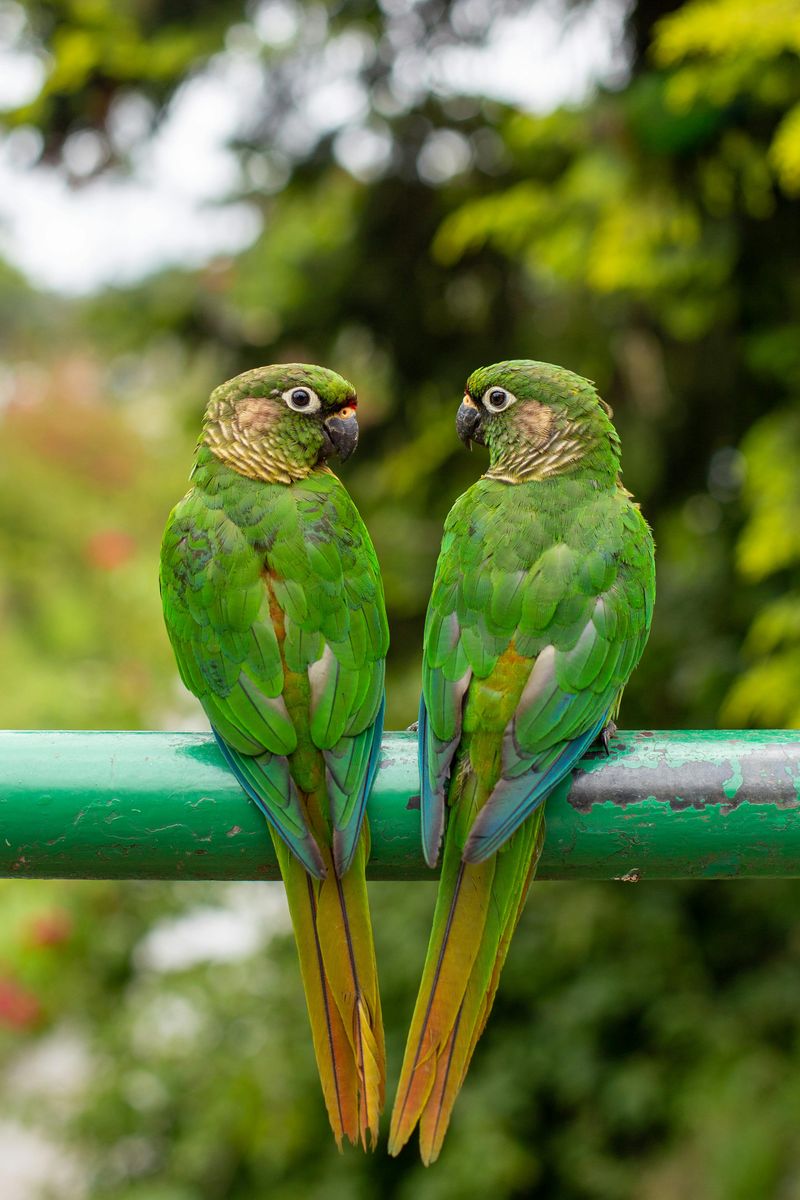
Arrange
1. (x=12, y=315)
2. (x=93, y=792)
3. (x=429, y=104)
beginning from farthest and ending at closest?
1. (x=12, y=315)
2. (x=429, y=104)
3. (x=93, y=792)

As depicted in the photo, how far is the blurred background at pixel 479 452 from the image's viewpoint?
3.27 m

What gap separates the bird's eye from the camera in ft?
6.47

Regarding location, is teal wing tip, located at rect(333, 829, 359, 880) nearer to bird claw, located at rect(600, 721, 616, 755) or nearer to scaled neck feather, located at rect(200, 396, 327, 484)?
bird claw, located at rect(600, 721, 616, 755)

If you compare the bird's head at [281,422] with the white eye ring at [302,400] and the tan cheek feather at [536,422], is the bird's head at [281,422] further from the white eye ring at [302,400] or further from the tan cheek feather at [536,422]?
the tan cheek feather at [536,422]

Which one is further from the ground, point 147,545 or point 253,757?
point 253,757

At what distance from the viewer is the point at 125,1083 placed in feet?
17.3

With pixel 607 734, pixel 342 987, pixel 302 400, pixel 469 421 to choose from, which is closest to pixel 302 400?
pixel 302 400

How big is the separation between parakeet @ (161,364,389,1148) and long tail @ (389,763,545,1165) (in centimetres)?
5

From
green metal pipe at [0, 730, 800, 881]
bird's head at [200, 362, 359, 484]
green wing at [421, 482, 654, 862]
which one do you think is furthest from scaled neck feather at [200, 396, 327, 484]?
green metal pipe at [0, 730, 800, 881]

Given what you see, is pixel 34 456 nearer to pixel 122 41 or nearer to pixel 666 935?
pixel 122 41

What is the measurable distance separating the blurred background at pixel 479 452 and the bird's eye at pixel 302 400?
1.26 metres

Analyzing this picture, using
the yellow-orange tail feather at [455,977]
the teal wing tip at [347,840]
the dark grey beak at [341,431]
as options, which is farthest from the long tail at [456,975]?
the dark grey beak at [341,431]

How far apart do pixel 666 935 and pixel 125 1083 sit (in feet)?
8.59

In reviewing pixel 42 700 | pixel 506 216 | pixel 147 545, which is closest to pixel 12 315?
pixel 147 545
